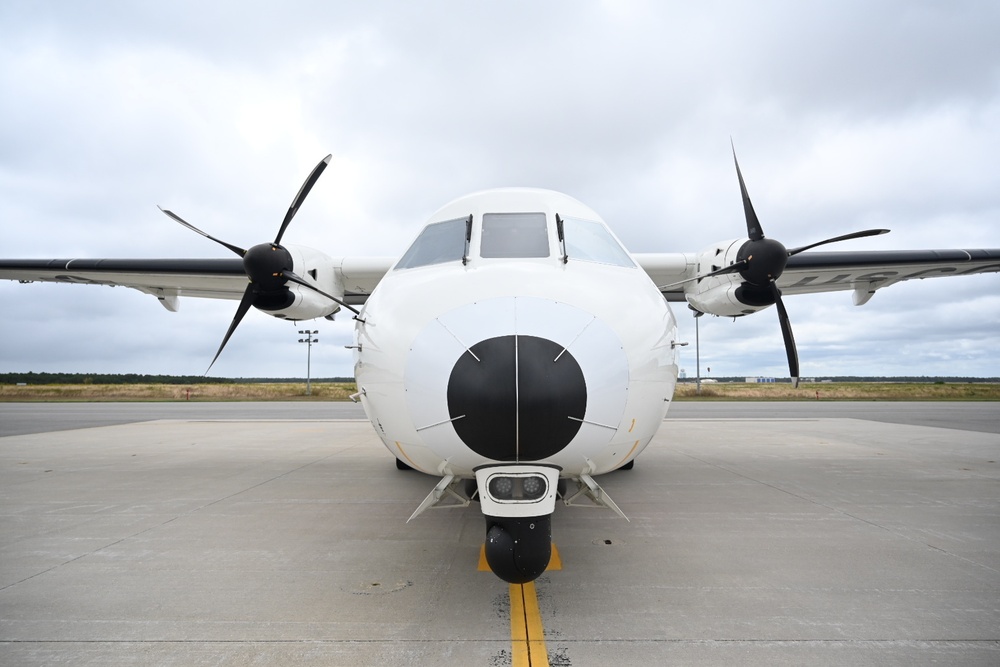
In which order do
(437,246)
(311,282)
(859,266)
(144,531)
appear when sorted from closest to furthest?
(437,246) → (144,531) → (311,282) → (859,266)

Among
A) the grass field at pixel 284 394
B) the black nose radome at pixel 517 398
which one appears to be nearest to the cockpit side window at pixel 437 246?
A: the black nose radome at pixel 517 398

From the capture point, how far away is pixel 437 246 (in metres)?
Result: 3.99

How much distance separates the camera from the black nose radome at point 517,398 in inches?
94.8

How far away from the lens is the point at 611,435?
279 cm

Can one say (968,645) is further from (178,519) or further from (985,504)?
(178,519)

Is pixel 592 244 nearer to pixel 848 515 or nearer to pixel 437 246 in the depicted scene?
pixel 437 246

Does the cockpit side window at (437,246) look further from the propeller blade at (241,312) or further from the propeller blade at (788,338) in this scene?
the propeller blade at (788,338)

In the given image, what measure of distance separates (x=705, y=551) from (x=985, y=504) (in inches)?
162

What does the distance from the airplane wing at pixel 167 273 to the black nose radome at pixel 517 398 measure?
6.30 meters

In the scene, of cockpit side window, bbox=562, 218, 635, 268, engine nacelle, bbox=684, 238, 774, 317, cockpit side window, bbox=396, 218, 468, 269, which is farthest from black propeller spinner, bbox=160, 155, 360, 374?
engine nacelle, bbox=684, 238, 774, 317

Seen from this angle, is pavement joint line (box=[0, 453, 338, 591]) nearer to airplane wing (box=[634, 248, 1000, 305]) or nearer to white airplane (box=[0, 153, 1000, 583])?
white airplane (box=[0, 153, 1000, 583])

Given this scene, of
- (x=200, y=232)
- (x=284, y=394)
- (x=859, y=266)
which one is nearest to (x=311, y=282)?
(x=200, y=232)

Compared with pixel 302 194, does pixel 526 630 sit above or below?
below

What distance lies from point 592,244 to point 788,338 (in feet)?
11.1
